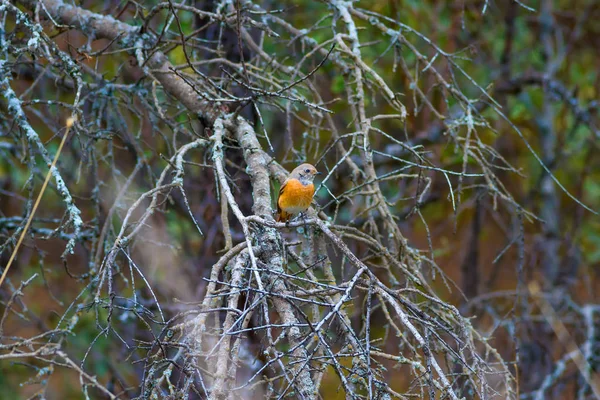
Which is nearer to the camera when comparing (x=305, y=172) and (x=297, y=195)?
(x=297, y=195)

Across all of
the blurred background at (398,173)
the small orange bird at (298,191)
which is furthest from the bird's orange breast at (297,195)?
the blurred background at (398,173)

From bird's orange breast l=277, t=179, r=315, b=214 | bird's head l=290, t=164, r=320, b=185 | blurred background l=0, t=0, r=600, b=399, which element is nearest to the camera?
bird's orange breast l=277, t=179, r=315, b=214

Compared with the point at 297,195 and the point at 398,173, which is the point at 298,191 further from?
the point at 398,173

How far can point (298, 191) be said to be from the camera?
145 inches

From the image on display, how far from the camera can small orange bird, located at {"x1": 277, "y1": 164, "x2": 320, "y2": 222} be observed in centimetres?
360

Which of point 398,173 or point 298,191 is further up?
point 298,191

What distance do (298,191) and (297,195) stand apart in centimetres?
2

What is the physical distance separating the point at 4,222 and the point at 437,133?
3668 millimetres

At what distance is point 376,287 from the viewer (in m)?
2.25

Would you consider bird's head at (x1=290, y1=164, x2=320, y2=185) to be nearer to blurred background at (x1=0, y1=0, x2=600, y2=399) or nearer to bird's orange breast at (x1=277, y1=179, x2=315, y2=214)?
bird's orange breast at (x1=277, y1=179, x2=315, y2=214)

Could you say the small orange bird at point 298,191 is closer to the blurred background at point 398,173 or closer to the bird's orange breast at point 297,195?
the bird's orange breast at point 297,195

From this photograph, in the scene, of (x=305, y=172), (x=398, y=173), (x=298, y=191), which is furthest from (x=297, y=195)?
(x=398, y=173)

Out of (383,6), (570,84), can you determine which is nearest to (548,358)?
(570,84)

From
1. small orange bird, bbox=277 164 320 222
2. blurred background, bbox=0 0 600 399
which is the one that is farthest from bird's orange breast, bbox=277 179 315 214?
blurred background, bbox=0 0 600 399
